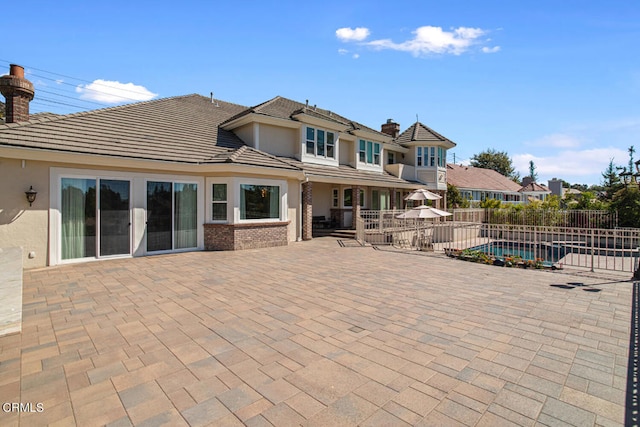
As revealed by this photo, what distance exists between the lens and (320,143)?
1761cm

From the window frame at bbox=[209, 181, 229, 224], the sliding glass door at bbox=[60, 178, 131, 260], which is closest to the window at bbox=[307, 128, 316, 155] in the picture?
the window frame at bbox=[209, 181, 229, 224]

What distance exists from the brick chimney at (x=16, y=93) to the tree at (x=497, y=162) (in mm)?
71504

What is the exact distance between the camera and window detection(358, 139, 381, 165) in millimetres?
21281

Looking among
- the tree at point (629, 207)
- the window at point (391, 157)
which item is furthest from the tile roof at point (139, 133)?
the tree at point (629, 207)

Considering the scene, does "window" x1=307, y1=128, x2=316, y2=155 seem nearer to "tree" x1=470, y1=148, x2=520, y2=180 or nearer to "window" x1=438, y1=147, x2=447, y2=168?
"window" x1=438, y1=147, x2=447, y2=168

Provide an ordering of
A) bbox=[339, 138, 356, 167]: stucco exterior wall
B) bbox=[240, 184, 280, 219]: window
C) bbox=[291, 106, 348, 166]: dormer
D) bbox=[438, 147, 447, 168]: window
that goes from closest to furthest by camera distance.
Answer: bbox=[240, 184, 280, 219]: window → bbox=[291, 106, 348, 166]: dormer → bbox=[339, 138, 356, 167]: stucco exterior wall → bbox=[438, 147, 447, 168]: window

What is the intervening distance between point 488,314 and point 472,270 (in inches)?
165

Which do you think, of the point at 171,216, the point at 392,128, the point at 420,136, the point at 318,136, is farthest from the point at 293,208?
the point at 392,128

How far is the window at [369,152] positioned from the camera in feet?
69.8

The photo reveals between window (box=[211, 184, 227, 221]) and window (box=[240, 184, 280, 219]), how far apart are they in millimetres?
661

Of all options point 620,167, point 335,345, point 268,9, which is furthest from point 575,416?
point 620,167

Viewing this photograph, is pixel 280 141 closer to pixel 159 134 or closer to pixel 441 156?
pixel 159 134

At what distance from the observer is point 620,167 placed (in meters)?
26.8

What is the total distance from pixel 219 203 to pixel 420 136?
18808 mm
